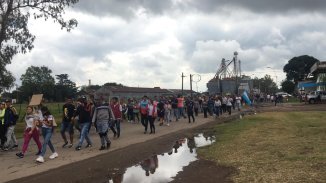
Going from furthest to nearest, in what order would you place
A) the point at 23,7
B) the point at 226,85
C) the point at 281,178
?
1. the point at 226,85
2. the point at 23,7
3. the point at 281,178

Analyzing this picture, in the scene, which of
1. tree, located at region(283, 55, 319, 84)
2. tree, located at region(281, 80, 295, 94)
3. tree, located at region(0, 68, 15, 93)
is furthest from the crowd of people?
tree, located at region(283, 55, 319, 84)

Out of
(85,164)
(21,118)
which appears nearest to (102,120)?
(85,164)

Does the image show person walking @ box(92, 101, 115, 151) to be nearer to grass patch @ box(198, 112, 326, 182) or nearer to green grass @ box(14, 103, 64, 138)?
grass patch @ box(198, 112, 326, 182)

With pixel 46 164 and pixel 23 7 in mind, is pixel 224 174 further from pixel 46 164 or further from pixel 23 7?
pixel 23 7

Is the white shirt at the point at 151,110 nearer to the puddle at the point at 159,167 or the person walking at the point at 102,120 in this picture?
the puddle at the point at 159,167

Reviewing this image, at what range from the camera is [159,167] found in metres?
10.9

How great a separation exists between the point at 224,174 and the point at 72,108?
25.2 ft

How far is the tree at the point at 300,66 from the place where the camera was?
4747 inches

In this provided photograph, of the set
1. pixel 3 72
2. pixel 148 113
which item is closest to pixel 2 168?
pixel 148 113

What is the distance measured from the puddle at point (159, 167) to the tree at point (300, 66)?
4426 inches

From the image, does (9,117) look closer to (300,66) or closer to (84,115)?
(84,115)

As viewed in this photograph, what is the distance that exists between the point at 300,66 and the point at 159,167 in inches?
4613

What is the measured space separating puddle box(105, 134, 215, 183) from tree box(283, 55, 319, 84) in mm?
112420

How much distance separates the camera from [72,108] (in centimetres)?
1534
